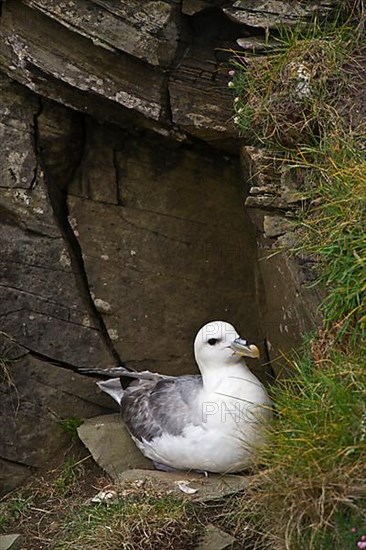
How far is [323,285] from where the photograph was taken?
4648mm

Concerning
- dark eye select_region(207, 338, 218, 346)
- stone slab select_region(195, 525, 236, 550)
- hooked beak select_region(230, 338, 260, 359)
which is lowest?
stone slab select_region(195, 525, 236, 550)

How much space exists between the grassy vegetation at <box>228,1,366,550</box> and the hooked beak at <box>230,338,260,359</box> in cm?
20

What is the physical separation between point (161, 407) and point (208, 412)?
1.08 ft

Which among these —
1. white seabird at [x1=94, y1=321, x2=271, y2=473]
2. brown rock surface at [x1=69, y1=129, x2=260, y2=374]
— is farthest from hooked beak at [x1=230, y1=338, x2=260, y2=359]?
brown rock surface at [x1=69, y1=129, x2=260, y2=374]

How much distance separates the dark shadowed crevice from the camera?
5.80 m

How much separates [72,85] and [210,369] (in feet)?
4.77

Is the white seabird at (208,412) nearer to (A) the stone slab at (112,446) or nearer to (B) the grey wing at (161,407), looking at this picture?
(B) the grey wing at (161,407)

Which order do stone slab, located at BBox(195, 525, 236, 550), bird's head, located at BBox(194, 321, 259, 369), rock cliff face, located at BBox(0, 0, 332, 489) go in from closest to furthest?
stone slab, located at BBox(195, 525, 236, 550), bird's head, located at BBox(194, 321, 259, 369), rock cliff face, located at BBox(0, 0, 332, 489)

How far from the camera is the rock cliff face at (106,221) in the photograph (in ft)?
17.5

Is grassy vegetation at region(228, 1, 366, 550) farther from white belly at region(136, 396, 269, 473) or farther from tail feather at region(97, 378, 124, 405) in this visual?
tail feather at region(97, 378, 124, 405)

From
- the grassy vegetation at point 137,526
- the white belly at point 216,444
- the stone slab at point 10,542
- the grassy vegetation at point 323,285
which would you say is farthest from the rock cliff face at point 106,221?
the grassy vegetation at point 137,526

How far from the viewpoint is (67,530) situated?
4918 millimetres

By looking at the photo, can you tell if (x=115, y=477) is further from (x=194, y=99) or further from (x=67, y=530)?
(x=194, y=99)

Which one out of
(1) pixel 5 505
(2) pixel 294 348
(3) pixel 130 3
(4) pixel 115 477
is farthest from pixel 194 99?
(1) pixel 5 505
